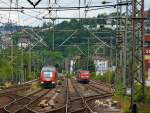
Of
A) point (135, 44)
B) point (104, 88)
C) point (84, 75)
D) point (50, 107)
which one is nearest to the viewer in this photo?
point (135, 44)

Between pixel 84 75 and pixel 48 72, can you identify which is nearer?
pixel 48 72

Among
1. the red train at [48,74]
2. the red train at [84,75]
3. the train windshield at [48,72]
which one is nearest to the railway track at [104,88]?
the red train at [48,74]

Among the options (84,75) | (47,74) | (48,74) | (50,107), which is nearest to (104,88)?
(48,74)

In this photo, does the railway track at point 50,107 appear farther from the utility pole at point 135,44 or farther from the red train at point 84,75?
the red train at point 84,75

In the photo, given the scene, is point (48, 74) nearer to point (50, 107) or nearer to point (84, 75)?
point (84, 75)

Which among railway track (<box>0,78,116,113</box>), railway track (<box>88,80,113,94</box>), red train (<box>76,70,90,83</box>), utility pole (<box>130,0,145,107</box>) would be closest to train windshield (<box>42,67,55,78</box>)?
railway track (<box>88,80,113,94</box>)

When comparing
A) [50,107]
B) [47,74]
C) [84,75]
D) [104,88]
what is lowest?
[104,88]

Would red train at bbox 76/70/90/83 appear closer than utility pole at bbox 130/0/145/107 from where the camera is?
No

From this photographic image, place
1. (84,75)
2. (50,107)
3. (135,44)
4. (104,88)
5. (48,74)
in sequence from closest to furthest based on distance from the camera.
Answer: (135,44) → (50,107) → (104,88) → (48,74) → (84,75)

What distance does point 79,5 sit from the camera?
27109 millimetres

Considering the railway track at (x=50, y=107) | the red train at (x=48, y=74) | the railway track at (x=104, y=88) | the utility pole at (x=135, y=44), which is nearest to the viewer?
the utility pole at (x=135, y=44)

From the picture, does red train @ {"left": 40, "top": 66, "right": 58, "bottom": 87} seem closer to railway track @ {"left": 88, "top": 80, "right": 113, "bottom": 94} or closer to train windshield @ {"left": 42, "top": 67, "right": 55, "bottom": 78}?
train windshield @ {"left": 42, "top": 67, "right": 55, "bottom": 78}

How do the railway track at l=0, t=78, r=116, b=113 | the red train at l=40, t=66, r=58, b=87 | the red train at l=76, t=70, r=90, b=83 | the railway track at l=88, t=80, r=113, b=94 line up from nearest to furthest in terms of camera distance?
the railway track at l=0, t=78, r=116, b=113, the railway track at l=88, t=80, r=113, b=94, the red train at l=40, t=66, r=58, b=87, the red train at l=76, t=70, r=90, b=83

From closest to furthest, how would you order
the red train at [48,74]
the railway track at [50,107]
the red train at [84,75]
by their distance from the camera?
the railway track at [50,107] < the red train at [48,74] < the red train at [84,75]
